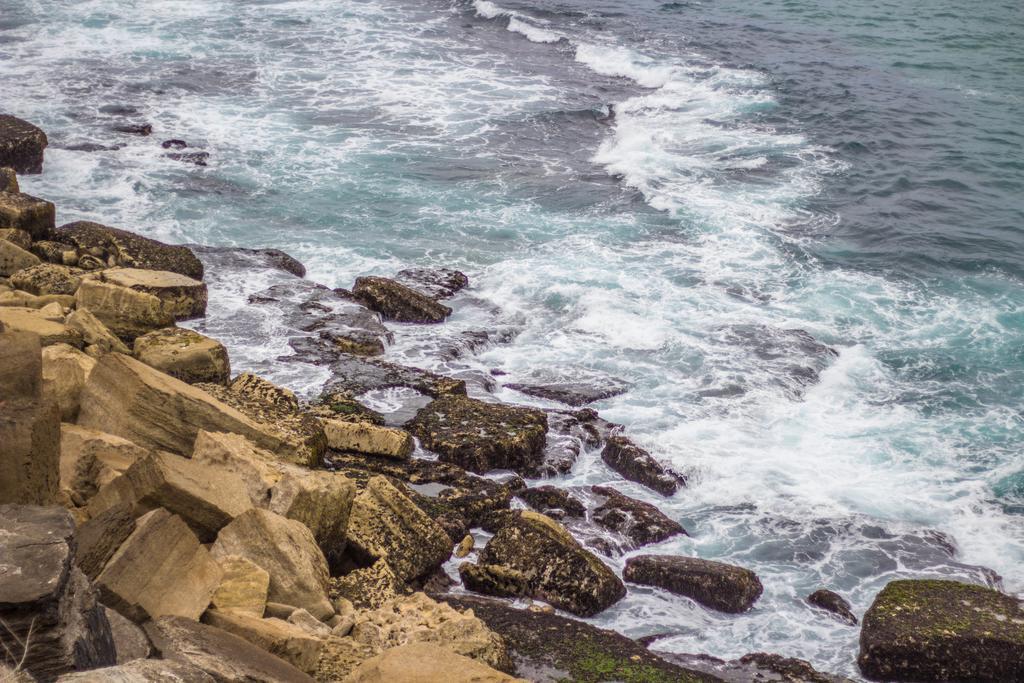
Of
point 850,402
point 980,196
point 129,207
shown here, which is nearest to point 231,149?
point 129,207

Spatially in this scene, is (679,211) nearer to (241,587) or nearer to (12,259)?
(12,259)

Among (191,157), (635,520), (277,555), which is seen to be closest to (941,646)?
(635,520)

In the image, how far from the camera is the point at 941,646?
30.6 ft

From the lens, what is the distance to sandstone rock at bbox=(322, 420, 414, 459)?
37.1ft

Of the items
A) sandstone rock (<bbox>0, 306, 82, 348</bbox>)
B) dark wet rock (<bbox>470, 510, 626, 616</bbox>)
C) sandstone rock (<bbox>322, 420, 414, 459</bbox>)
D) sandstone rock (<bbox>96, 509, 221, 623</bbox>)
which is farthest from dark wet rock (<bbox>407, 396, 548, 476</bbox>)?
sandstone rock (<bbox>96, 509, 221, 623</bbox>)

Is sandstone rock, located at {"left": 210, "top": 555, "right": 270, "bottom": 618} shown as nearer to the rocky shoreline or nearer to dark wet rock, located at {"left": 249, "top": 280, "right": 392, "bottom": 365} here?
the rocky shoreline

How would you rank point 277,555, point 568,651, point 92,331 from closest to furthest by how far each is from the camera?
point 277,555, point 568,651, point 92,331

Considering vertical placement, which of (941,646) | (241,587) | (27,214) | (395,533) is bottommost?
(941,646)

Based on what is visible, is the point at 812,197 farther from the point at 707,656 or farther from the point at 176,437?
the point at 176,437

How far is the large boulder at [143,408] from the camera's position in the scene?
8547 mm

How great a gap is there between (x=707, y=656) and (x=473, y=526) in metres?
2.69

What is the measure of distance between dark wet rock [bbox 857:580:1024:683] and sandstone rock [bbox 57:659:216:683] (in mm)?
6663

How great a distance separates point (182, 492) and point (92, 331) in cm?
384

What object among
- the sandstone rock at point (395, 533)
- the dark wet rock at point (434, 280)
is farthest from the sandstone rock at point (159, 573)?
the dark wet rock at point (434, 280)
